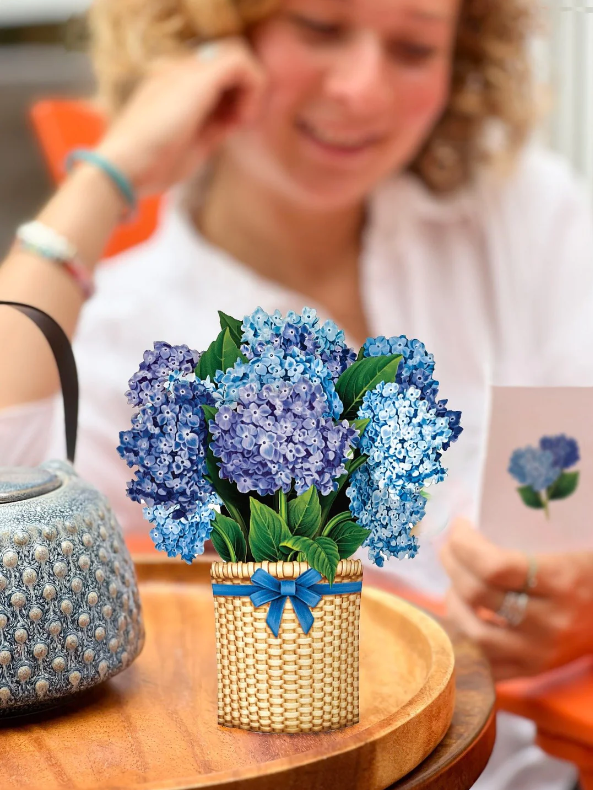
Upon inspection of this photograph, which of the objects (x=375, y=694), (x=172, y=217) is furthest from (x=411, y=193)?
(x=375, y=694)

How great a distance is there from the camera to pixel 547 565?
0.74 meters

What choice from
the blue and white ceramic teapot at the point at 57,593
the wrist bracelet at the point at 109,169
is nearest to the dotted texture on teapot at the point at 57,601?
the blue and white ceramic teapot at the point at 57,593

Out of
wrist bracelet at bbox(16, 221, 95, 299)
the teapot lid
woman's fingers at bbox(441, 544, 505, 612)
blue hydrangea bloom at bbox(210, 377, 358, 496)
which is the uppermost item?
wrist bracelet at bbox(16, 221, 95, 299)

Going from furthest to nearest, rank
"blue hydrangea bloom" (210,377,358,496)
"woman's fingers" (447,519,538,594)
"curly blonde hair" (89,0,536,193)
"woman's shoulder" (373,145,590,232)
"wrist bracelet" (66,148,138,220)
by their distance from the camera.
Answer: "woman's shoulder" (373,145,590,232) < "curly blonde hair" (89,0,536,193) < "wrist bracelet" (66,148,138,220) < "woman's fingers" (447,519,538,594) < "blue hydrangea bloom" (210,377,358,496)

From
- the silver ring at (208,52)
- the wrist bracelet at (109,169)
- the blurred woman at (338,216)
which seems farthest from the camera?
the silver ring at (208,52)

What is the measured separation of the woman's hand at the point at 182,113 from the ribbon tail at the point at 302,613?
25.3 inches

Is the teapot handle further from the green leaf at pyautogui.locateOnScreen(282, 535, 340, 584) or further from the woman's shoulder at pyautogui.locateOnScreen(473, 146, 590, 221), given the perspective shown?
the woman's shoulder at pyautogui.locateOnScreen(473, 146, 590, 221)

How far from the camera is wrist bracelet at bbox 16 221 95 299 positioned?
0.80m

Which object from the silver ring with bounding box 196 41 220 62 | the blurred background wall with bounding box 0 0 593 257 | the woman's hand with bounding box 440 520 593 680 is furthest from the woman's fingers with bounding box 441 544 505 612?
the blurred background wall with bounding box 0 0 593 257

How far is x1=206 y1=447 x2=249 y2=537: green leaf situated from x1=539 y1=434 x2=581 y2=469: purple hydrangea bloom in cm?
28

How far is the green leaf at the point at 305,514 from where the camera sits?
0.47 meters

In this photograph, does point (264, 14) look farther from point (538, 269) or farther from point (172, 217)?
point (538, 269)

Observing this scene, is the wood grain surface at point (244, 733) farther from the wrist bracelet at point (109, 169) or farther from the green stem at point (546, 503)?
the wrist bracelet at point (109, 169)

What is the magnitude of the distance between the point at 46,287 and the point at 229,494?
1.23 feet
